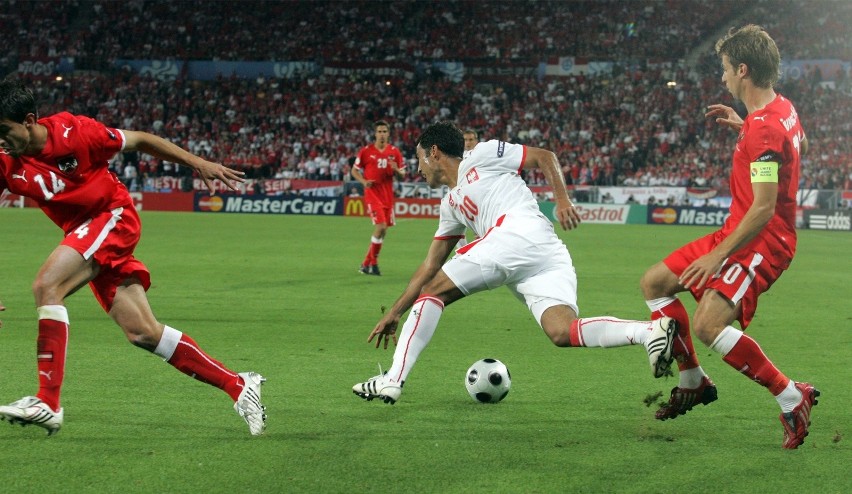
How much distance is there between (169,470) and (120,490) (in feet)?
1.13

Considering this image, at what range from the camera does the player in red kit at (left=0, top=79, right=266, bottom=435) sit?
482cm

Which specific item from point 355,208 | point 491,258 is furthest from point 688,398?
point 355,208

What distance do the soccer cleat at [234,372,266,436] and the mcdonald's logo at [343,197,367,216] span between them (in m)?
27.0

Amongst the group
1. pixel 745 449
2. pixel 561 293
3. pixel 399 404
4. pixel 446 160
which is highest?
pixel 446 160

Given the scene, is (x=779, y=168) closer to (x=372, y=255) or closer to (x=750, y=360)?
(x=750, y=360)

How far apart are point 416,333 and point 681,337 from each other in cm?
148

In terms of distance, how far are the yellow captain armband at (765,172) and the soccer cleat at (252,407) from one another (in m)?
2.73

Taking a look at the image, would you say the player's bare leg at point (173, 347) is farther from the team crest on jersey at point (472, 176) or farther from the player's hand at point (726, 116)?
the player's hand at point (726, 116)

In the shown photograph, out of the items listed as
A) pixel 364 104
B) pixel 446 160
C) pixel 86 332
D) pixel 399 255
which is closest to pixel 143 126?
pixel 364 104

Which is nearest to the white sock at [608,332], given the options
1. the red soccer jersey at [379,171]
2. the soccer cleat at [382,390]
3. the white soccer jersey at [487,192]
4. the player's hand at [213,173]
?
the white soccer jersey at [487,192]

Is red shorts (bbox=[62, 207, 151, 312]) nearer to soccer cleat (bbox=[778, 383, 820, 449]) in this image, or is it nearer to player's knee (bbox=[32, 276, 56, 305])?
player's knee (bbox=[32, 276, 56, 305])

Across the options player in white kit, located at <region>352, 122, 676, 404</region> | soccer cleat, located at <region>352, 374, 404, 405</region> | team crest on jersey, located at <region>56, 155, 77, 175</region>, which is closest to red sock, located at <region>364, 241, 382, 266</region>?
player in white kit, located at <region>352, 122, 676, 404</region>

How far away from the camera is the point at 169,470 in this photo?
431cm

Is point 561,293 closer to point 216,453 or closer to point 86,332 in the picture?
point 216,453
